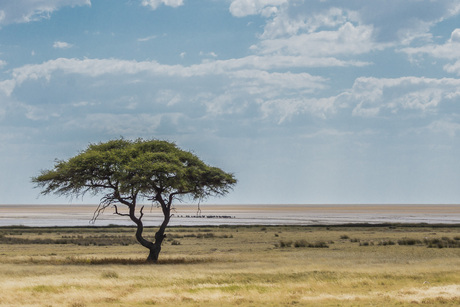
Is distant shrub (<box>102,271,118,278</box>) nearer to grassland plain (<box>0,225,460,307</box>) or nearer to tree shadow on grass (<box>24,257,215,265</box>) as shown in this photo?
grassland plain (<box>0,225,460,307</box>)

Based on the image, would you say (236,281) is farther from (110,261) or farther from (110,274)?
(110,261)

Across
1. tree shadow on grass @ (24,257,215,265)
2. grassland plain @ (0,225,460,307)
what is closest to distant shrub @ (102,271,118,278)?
grassland plain @ (0,225,460,307)

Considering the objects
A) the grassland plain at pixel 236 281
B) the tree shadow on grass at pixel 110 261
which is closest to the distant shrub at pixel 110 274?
the grassland plain at pixel 236 281

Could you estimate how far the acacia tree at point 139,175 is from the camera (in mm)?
→ 37463

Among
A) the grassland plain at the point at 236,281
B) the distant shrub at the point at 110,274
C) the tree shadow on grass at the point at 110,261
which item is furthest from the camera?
the tree shadow on grass at the point at 110,261

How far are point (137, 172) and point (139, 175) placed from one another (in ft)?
0.70

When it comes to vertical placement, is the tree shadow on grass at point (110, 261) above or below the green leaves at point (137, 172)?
below

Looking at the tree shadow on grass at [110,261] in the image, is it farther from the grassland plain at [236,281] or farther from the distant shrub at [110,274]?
the distant shrub at [110,274]

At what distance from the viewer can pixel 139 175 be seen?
1471 inches

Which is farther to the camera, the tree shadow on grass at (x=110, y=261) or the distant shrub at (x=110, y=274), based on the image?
the tree shadow on grass at (x=110, y=261)

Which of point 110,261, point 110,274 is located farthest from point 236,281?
point 110,261

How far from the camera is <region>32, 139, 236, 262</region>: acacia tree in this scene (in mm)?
37463

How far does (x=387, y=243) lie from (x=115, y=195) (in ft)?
89.7

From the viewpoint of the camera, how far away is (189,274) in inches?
1171
